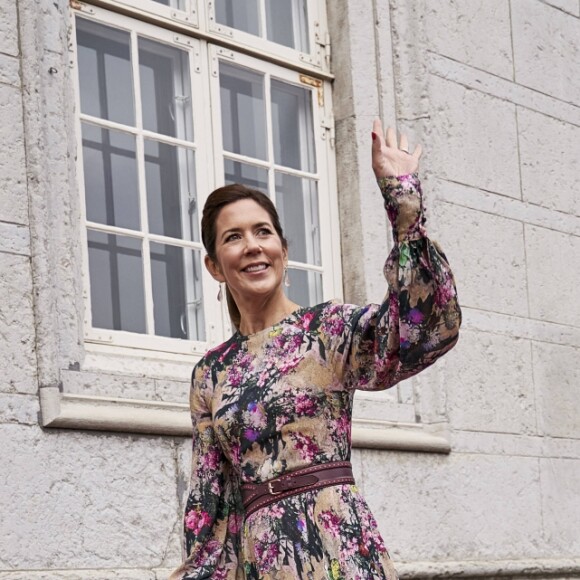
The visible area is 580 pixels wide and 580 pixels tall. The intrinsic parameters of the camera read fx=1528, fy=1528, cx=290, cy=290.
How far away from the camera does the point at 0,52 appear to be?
5438mm

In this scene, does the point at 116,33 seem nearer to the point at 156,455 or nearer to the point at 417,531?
the point at 156,455

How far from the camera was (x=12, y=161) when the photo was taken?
213 inches

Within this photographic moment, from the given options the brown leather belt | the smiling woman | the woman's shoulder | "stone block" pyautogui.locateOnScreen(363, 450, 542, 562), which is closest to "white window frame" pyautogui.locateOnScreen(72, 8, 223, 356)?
"stone block" pyautogui.locateOnScreen(363, 450, 542, 562)

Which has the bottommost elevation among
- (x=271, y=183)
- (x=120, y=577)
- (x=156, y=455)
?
(x=120, y=577)

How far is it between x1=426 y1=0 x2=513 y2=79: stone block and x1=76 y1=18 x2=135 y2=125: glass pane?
6.00 ft

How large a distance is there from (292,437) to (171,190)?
2962 millimetres

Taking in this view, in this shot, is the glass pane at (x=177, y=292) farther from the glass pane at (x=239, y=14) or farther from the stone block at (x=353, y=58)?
the stone block at (x=353, y=58)

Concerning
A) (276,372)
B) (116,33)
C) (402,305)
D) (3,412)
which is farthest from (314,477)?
(116,33)

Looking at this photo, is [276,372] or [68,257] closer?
[276,372]

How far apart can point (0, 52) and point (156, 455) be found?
1.58 metres

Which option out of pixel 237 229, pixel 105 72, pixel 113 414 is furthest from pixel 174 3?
pixel 237 229

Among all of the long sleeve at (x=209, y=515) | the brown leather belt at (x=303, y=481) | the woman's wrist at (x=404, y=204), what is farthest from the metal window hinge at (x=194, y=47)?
the woman's wrist at (x=404, y=204)

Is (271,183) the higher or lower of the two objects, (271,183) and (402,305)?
the higher

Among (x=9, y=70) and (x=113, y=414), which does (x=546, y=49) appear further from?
(x=113, y=414)
